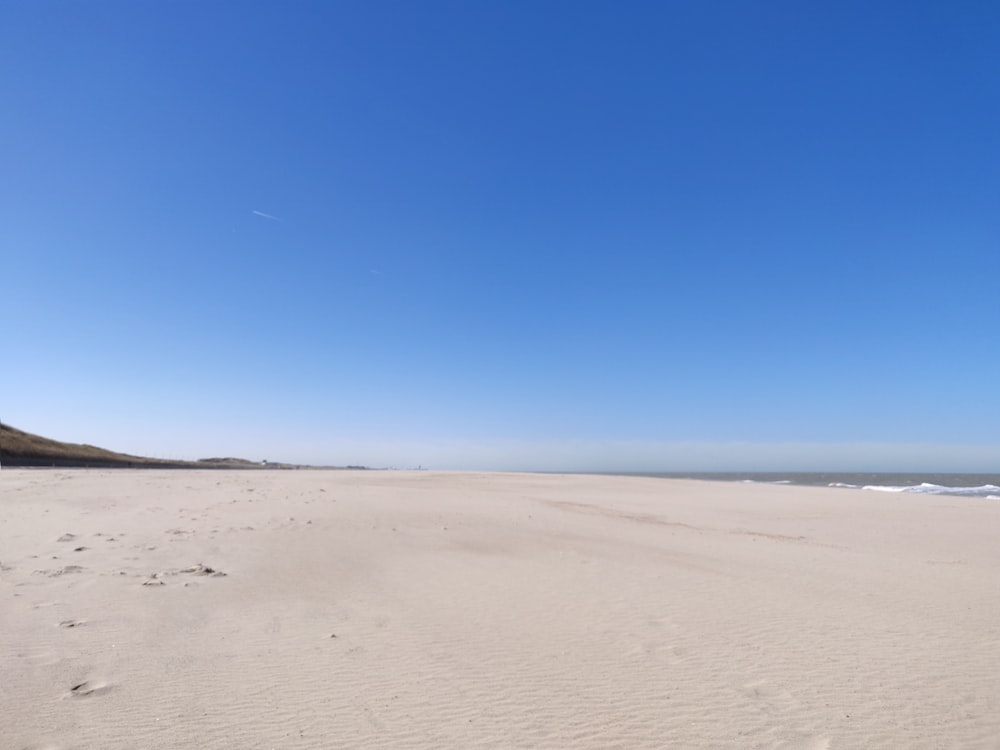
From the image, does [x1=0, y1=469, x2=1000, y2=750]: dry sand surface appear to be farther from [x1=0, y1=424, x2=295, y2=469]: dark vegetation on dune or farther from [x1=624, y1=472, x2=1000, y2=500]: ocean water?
[x1=0, y1=424, x2=295, y2=469]: dark vegetation on dune

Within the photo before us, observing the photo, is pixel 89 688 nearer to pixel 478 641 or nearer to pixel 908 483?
pixel 478 641

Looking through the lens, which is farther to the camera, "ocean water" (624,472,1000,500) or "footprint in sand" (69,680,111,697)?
"ocean water" (624,472,1000,500)

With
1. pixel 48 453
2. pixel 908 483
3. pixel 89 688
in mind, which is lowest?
pixel 89 688

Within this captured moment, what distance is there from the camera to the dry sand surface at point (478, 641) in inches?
166

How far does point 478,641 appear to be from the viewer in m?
6.00

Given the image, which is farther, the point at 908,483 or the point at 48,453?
the point at 908,483

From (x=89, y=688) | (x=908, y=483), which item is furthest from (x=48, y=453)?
(x=908, y=483)

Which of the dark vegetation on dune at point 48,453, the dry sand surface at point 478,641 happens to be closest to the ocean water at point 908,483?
the dry sand surface at point 478,641

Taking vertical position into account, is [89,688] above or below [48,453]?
Result: below

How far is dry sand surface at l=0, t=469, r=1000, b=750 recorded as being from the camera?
13.9 feet

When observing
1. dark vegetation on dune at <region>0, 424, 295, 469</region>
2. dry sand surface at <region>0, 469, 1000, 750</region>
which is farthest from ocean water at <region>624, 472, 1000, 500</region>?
dark vegetation on dune at <region>0, 424, 295, 469</region>

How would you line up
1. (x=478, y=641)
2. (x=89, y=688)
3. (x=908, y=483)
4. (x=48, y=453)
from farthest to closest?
(x=908, y=483) < (x=48, y=453) < (x=478, y=641) < (x=89, y=688)

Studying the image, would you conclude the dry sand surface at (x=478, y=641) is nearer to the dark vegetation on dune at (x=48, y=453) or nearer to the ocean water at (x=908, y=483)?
the ocean water at (x=908, y=483)

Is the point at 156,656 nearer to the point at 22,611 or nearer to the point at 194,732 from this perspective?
the point at 194,732
